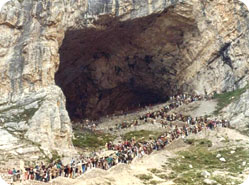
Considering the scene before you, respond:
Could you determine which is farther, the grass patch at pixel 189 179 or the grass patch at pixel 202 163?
the grass patch at pixel 202 163

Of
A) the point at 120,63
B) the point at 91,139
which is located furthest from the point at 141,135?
the point at 120,63

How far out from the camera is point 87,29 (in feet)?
165

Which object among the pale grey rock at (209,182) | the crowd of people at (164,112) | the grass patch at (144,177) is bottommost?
the pale grey rock at (209,182)

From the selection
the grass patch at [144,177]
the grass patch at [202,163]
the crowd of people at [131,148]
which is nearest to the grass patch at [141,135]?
the crowd of people at [131,148]

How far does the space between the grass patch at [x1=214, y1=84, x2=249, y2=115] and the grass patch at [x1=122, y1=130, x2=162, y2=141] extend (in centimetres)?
819

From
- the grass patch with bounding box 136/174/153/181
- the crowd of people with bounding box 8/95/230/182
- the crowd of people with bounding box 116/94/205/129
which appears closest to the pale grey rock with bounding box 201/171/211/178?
the grass patch with bounding box 136/174/153/181

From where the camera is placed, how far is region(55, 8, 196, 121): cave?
53.1 m

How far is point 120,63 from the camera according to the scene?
62312 mm

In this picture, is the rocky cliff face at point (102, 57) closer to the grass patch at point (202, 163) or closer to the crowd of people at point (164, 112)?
the crowd of people at point (164, 112)

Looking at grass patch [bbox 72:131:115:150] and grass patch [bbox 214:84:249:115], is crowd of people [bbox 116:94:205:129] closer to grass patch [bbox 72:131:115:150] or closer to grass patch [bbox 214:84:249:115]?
grass patch [bbox 214:84:249:115]

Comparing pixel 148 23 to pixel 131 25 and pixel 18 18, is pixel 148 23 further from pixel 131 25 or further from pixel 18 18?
pixel 18 18

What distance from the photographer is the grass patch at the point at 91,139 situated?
140 feet

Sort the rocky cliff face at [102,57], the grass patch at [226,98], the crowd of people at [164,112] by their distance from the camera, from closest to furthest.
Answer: the rocky cliff face at [102,57] < the grass patch at [226,98] < the crowd of people at [164,112]

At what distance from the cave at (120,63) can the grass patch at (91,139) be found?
39.0 ft
